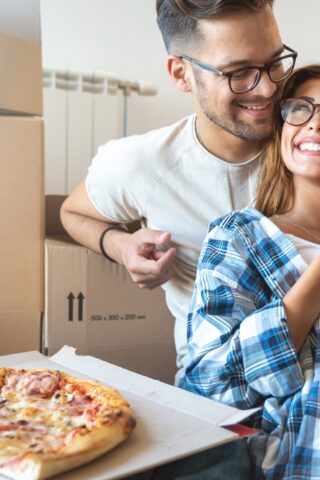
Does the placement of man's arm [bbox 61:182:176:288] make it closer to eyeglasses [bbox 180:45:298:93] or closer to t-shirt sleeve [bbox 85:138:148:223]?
t-shirt sleeve [bbox 85:138:148:223]

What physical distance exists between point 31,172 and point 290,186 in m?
0.49

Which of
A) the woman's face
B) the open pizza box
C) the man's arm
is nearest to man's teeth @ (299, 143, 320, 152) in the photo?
the woman's face

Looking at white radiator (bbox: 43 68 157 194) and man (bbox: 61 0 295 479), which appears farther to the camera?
white radiator (bbox: 43 68 157 194)

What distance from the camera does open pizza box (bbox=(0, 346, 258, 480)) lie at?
30.9 inches

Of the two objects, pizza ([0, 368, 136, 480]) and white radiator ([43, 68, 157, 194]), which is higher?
white radiator ([43, 68, 157, 194])

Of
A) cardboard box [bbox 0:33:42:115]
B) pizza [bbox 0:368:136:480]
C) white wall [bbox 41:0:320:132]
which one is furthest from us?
white wall [bbox 41:0:320:132]

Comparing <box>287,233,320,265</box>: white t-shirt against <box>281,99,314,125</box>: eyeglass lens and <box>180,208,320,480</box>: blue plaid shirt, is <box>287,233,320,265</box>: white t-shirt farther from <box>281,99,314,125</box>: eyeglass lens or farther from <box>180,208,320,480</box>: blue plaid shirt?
<box>281,99,314,125</box>: eyeglass lens

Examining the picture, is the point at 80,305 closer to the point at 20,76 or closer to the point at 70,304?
the point at 70,304

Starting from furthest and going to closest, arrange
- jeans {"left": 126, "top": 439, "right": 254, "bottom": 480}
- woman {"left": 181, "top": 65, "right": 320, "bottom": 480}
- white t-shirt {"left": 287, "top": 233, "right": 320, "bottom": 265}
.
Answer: white t-shirt {"left": 287, "top": 233, "right": 320, "bottom": 265} < woman {"left": 181, "top": 65, "right": 320, "bottom": 480} < jeans {"left": 126, "top": 439, "right": 254, "bottom": 480}

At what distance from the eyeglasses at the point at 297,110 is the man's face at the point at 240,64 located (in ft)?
0.19

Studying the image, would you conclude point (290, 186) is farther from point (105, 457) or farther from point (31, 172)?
point (105, 457)

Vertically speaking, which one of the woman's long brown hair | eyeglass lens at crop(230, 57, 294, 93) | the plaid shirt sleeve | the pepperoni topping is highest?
eyeglass lens at crop(230, 57, 294, 93)

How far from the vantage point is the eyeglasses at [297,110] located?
1169 millimetres


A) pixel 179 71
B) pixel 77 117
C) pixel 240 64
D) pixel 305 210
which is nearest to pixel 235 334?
pixel 305 210
